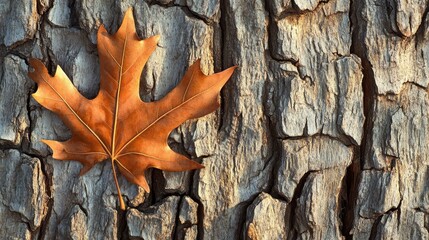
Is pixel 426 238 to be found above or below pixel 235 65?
below

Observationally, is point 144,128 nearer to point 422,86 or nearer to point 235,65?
point 235,65

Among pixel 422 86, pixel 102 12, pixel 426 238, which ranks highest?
pixel 102 12

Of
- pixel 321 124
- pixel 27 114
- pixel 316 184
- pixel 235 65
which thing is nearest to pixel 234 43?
pixel 235 65

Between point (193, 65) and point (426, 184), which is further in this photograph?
point (426, 184)
